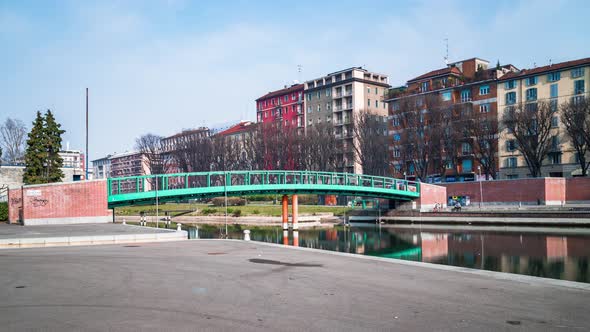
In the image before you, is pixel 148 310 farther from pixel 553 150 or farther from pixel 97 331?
pixel 553 150

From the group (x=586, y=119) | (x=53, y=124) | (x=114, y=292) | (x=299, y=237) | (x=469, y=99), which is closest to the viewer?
(x=114, y=292)

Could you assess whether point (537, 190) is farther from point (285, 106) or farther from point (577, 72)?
point (285, 106)

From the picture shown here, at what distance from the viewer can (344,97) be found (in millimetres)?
96375

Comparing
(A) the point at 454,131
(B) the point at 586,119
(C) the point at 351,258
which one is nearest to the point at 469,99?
(A) the point at 454,131

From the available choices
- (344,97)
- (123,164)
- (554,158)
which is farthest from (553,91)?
(123,164)

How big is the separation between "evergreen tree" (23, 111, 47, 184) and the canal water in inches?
939

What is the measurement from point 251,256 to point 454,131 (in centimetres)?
5323

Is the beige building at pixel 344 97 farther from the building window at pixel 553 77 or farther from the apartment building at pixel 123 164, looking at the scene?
the apartment building at pixel 123 164

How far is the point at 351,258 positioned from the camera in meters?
18.5

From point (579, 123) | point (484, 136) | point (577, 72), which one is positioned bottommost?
point (484, 136)

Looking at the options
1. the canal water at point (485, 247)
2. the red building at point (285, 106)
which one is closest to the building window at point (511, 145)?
the canal water at point (485, 247)

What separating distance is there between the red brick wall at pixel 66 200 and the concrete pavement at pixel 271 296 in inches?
697

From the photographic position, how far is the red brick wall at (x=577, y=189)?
52.8 metres

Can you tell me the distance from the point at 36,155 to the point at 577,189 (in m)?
53.4
